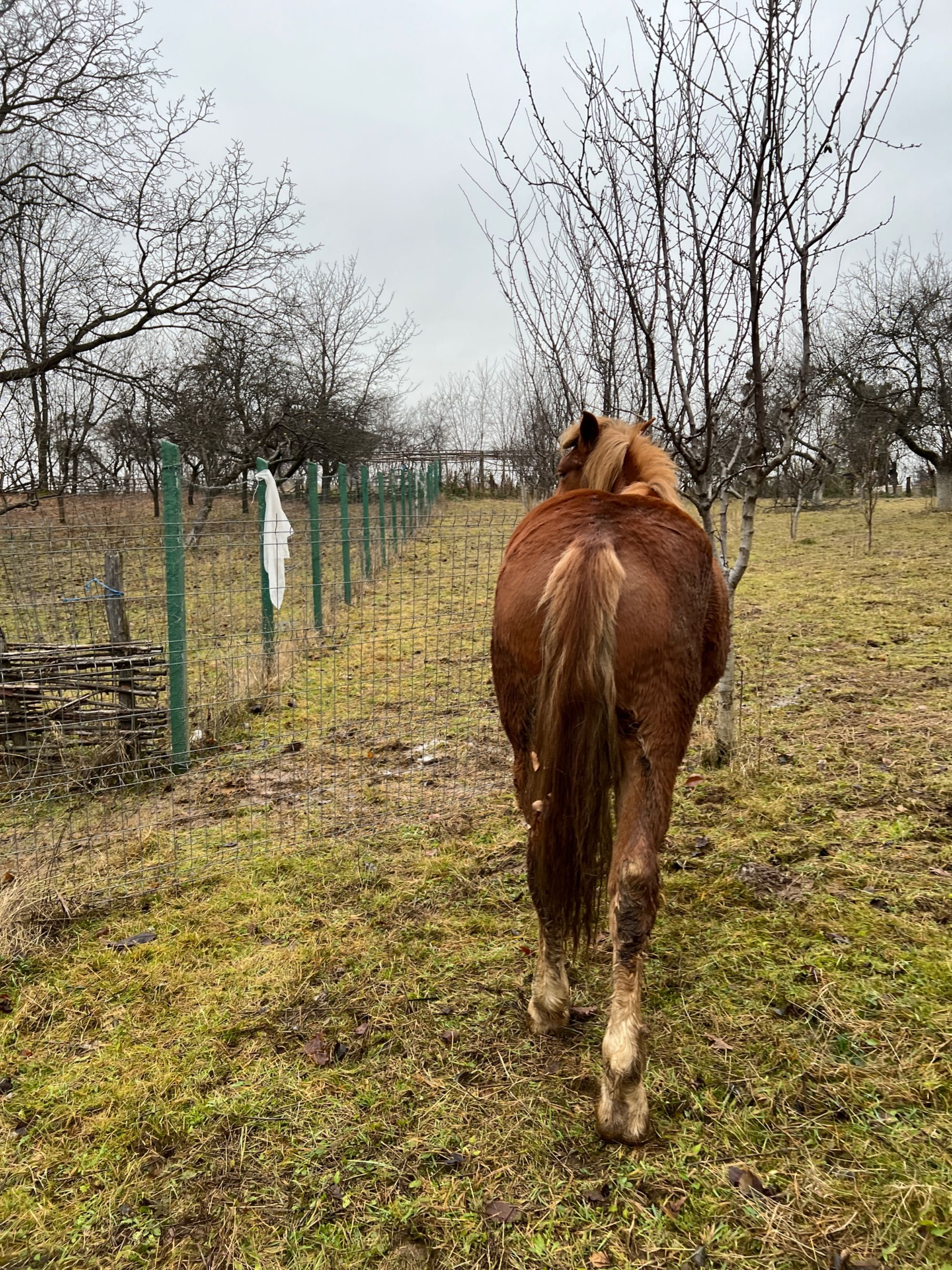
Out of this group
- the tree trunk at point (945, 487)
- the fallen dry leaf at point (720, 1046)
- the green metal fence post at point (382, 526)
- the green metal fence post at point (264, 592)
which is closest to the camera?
the fallen dry leaf at point (720, 1046)

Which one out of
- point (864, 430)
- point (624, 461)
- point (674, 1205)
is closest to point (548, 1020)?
point (674, 1205)

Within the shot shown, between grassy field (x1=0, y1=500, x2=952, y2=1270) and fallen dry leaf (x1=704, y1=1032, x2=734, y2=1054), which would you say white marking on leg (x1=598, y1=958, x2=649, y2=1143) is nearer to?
grassy field (x1=0, y1=500, x2=952, y2=1270)

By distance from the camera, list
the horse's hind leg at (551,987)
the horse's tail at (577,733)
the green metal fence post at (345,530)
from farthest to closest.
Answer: the green metal fence post at (345,530) < the horse's hind leg at (551,987) < the horse's tail at (577,733)

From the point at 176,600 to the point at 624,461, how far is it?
9.94ft

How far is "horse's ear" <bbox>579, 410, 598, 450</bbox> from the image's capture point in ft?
7.99

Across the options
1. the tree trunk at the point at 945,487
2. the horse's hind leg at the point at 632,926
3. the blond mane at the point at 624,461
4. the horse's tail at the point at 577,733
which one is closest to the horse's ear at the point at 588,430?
the blond mane at the point at 624,461

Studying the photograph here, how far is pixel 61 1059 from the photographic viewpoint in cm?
227

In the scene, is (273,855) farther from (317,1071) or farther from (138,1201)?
(138,1201)

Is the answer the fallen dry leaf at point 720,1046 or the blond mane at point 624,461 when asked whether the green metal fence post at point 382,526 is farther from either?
the fallen dry leaf at point 720,1046

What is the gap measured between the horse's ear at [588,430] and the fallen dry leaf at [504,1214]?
2434 millimetres

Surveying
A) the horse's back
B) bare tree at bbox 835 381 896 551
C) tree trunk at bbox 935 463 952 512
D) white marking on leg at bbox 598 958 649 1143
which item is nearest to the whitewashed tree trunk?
the horse's back

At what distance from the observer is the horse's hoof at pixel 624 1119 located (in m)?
1.85

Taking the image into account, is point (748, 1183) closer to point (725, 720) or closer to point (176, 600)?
point (725, 720)

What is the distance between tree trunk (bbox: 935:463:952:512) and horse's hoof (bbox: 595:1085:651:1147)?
2427 centimetres
